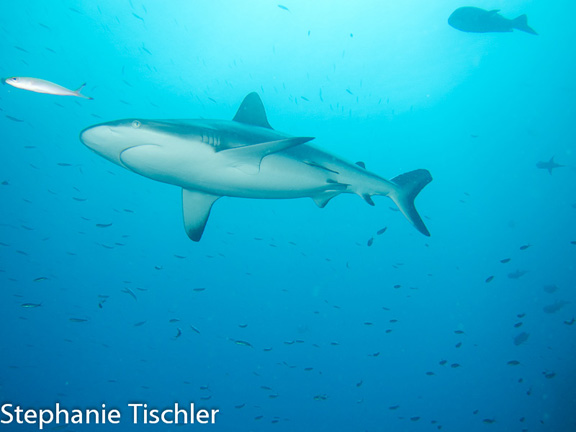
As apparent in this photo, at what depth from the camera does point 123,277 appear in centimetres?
3669

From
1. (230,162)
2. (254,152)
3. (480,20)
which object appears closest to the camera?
(254,152)

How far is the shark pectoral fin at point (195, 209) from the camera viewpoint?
181 inches

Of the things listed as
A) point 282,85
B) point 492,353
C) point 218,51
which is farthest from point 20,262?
point 492,353

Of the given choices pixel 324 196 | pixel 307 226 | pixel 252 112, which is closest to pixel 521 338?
pixel 324 196

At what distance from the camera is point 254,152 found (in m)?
3.29

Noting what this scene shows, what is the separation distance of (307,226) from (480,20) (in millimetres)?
28504

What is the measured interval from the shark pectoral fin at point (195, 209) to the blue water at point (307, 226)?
1057cm

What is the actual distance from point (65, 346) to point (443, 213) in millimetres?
53418

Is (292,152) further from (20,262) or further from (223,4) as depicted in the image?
(20,262)

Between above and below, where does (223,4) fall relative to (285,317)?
above

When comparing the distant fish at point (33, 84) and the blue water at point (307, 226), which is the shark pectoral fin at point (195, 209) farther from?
the blue water at point (307, 226)

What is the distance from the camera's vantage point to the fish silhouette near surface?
9.22 meters

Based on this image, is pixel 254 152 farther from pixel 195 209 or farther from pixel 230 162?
pixel 195 209

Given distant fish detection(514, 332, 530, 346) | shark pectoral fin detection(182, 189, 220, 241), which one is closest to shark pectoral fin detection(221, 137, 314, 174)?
shark pectoral fin detection(182, 189, 220, 241)
